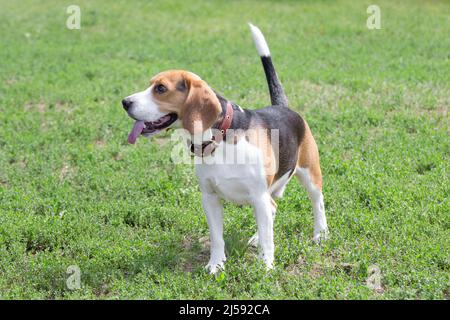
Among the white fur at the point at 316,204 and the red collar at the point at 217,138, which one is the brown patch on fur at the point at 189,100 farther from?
the white fur at the point at 316,204

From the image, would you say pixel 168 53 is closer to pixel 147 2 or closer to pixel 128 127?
pixel 128 127

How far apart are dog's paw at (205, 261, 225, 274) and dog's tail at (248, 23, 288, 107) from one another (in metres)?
1.55

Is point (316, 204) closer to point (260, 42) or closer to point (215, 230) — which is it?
point (215, 230)

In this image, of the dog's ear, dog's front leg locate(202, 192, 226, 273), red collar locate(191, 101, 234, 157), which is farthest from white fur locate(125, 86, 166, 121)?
dog's front leg locate(202, 192, 226, 273)

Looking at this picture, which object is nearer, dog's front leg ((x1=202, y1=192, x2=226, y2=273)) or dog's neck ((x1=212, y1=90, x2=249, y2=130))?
dog's neck ((x1=212, y1=90, x2=249, y2=130))

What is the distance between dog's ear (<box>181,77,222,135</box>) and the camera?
477 centimetres

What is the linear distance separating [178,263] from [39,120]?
4.50 meters

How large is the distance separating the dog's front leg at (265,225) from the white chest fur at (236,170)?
0.24ft

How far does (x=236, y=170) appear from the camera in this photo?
16.3ft

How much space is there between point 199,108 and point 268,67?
1414 mm

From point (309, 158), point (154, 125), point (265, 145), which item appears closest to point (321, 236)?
point (309, 158)

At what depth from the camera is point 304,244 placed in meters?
5.64

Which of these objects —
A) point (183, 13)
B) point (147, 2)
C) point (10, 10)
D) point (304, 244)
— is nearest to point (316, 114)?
point (304, 244)

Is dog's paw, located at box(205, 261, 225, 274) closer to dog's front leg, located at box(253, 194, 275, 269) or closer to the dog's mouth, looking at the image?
dog's front leg, located at box(253, 194, 275, 269)
